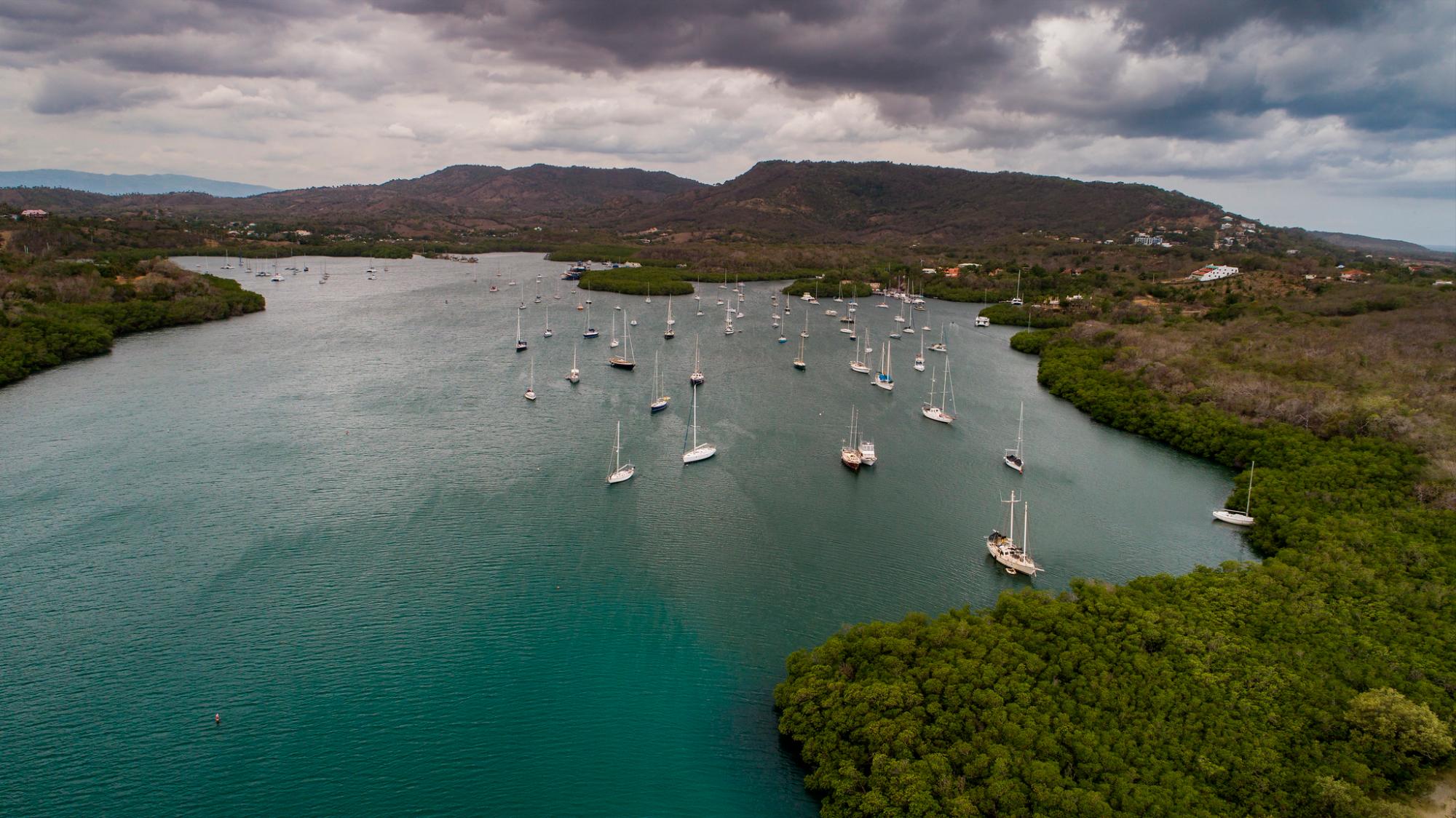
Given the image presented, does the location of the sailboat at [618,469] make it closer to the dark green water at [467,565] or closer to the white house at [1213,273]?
the dark green water at [467,565]

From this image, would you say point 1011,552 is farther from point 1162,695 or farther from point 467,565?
point 467,565

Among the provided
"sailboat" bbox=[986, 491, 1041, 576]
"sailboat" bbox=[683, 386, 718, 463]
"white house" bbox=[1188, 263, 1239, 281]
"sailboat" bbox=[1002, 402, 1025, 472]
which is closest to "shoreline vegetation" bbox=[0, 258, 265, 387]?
"sailboat" bbox=[683, 386, 718, 463]

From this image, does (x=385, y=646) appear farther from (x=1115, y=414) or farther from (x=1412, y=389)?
(x=1412, y=389)

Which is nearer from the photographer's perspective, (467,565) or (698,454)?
(467,565)

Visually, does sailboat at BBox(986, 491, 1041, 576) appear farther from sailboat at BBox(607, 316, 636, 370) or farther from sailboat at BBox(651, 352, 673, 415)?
sailboat at BBox(607, 316, 636, 370)

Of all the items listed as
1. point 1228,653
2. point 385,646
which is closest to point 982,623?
point 1228,653

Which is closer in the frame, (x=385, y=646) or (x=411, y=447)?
(x=385, y=646)

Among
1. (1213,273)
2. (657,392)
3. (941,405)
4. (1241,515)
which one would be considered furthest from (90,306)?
(1213,273)
